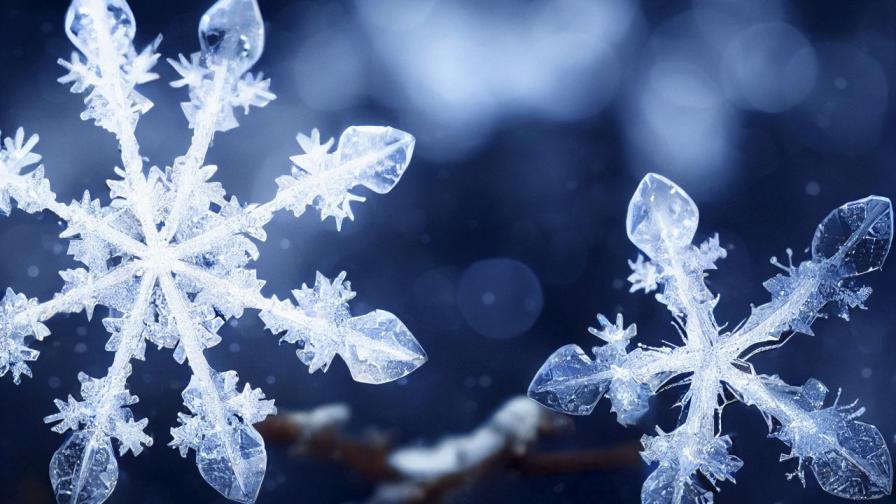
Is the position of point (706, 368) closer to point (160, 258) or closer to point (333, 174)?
point (333, 174)

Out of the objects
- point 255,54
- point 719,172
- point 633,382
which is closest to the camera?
point 255,54

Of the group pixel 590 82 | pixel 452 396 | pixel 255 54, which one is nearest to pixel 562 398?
pixel 452 396

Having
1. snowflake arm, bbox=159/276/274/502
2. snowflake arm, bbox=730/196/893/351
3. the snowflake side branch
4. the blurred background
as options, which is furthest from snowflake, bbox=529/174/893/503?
the snowflake side branch

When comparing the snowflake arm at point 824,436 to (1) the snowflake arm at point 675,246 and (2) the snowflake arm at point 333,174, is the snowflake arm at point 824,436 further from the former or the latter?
(2) the snowflake arm at point 333,174

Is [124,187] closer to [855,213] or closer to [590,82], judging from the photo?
[590,82]

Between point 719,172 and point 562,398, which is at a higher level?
point 719,172

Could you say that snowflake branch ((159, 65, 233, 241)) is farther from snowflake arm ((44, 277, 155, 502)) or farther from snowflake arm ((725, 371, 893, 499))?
snowflake arm ((725, 371, 893, 499))

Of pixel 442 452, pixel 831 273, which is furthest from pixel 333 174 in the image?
pixel 831 273
